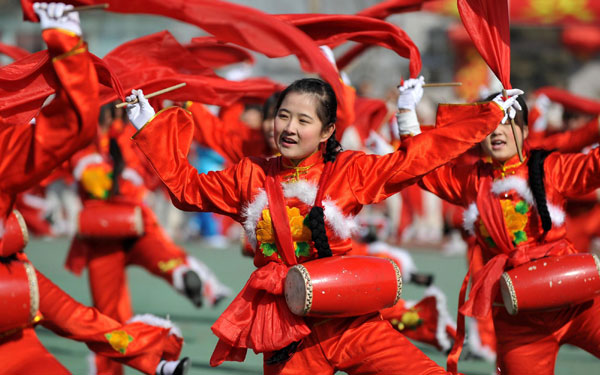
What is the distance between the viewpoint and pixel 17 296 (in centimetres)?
341

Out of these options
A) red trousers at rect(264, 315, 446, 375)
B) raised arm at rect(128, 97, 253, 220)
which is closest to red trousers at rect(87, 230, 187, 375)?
raised arm at rect(128, 97, 253, 220)

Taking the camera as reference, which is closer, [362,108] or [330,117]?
[330,117]

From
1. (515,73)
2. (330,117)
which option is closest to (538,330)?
(330,117)

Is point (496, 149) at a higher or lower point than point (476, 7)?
lower

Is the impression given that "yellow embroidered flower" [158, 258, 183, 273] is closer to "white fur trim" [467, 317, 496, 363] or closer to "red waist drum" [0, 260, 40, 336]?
"white fur trim" [467, 317, 496, 363]

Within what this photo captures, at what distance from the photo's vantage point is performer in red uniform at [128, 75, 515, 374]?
3.38 meters

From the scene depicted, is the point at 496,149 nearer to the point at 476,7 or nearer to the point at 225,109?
the point at 476,7

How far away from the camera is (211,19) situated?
348 cm

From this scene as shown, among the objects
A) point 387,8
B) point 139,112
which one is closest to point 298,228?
point 139,112

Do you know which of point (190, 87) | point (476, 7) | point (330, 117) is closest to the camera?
point (330, 117)

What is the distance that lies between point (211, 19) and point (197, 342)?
11.5 ft

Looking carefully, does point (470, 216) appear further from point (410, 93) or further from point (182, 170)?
point (182, 170)

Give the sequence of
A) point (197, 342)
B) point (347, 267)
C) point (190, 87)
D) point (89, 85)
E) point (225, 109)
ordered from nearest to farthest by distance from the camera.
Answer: point (89, 85) → point (347, 267) → point (190, 87) → point (225, 109) → point (197, 342)

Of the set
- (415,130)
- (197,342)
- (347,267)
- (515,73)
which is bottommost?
(515,73)
